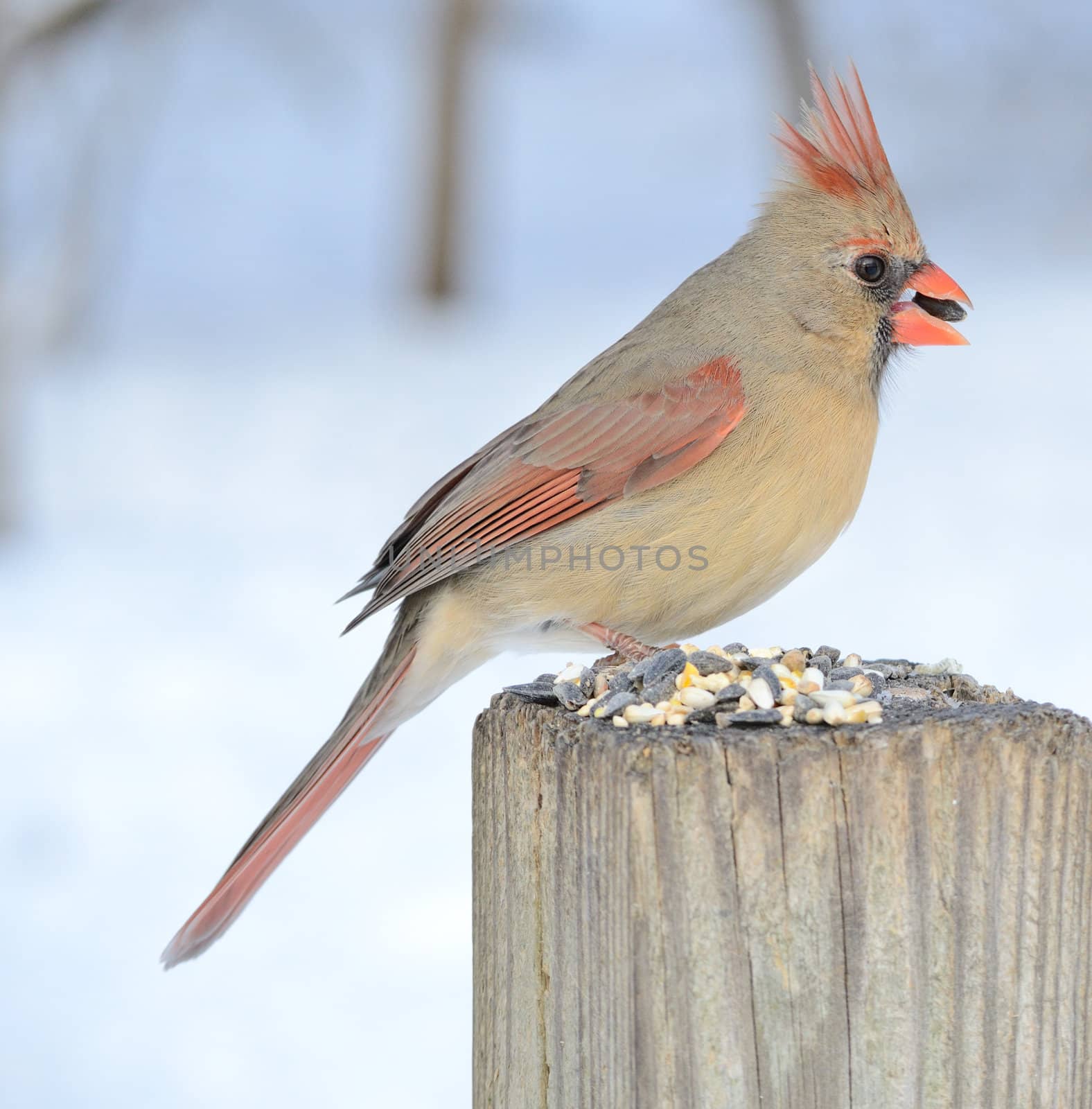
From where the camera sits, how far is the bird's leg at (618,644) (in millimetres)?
2357

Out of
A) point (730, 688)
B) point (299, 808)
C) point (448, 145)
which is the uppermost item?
point (448, 145)

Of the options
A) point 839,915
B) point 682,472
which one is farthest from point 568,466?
point 839,915

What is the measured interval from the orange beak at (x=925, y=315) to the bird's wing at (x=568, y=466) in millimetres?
357

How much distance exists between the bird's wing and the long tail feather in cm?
14

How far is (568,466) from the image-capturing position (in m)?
2.53

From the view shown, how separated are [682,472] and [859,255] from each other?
582 mm

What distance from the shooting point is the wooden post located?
4.66 feet

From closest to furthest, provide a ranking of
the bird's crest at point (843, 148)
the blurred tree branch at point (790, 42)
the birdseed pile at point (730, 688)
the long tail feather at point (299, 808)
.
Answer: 1. the birdseed pile at point (730, 688)
2. the long tail feather at point (299, 808)
3. the bird's crest at point (843, 148)
4. the blurred tree branch at point (790, 42)

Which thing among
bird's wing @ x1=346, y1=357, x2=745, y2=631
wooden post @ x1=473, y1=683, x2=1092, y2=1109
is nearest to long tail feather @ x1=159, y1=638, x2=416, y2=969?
bird's wing @ x1=346, y1=357, x2=745, y2=631

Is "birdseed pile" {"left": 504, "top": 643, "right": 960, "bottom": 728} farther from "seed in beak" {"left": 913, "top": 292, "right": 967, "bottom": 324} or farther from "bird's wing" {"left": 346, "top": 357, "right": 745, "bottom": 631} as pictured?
"seed in beak" {"left": 913, "top": 292, "right": 967, "bottom": 324}

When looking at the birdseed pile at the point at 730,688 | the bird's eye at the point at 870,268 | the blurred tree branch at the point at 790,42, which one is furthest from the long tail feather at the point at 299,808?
the blurred tree branch at the point at 790,42

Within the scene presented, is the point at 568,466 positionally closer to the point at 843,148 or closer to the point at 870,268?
the point at 870,268

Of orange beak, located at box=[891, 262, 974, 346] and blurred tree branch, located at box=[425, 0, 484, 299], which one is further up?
blurred tree branch, located at box=[425, 0, 484, 299]

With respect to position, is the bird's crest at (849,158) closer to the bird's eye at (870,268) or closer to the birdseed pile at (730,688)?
the bird's eye at (870,268)
